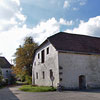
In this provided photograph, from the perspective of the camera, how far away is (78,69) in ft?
62.7

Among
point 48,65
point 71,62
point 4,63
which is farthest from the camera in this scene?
point 4,63

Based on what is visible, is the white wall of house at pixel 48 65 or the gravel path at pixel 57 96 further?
the white wall of house at pixel 48 65

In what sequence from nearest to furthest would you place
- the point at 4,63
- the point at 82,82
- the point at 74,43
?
1. the point at 82,82
2. the point at 74,43
3. the point at 4,63

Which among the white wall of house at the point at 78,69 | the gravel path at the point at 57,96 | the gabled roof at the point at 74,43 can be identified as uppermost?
the gabled roof at the point at 74,43

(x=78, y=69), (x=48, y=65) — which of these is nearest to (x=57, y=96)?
(x=78, y=69)

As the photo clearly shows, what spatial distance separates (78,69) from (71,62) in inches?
53.1

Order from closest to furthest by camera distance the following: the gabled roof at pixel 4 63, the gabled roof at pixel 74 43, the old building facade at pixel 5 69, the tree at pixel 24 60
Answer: the gabled roof at pixel 74 43
the tree at pixel 24 60
the old building facade at pixel 5 69
the gabled roof at pixel 4 63

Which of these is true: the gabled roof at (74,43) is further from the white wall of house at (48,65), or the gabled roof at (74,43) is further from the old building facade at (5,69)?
the old building facade at (5,69)

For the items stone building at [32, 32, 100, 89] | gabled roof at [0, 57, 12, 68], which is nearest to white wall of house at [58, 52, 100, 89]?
stone building at [32, 32, 100, 89]

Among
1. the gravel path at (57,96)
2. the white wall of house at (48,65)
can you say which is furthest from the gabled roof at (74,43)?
the gravel path at (57,96)

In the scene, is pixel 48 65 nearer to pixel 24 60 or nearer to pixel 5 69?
pixel 24 60

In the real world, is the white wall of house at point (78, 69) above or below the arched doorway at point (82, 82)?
above

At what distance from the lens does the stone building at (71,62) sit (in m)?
18.4

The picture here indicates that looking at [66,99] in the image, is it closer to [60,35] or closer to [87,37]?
[60,35]
